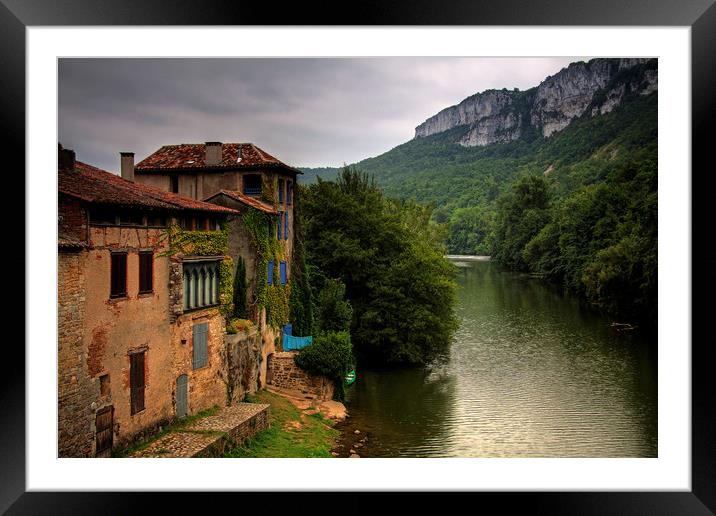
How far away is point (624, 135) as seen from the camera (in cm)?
3588

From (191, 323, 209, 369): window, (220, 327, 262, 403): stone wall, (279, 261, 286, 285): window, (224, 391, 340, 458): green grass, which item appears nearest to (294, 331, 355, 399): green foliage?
(224, 391, 340, 458): green grass

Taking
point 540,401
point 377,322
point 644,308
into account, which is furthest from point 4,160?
point 644,308

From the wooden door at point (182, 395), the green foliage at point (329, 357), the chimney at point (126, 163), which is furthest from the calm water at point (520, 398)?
the chimney at point (126, 163)

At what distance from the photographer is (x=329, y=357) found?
13406 millimetres

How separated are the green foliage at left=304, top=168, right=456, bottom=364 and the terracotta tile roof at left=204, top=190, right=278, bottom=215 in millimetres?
3515

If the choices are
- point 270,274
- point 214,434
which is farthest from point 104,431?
point 270,274

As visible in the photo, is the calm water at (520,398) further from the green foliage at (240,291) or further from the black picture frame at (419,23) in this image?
the black picture frame at (419,23)

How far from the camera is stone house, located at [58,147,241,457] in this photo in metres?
7.24

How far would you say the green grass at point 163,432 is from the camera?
26.4 ft

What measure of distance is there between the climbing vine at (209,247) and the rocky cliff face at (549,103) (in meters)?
27.7

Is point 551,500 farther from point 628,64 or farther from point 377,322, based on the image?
point 628,64

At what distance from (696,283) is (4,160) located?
473 cm

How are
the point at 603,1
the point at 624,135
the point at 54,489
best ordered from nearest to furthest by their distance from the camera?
the point at 603,1
the point at 54,489
the point at 624,135

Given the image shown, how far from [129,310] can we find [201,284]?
188cm
